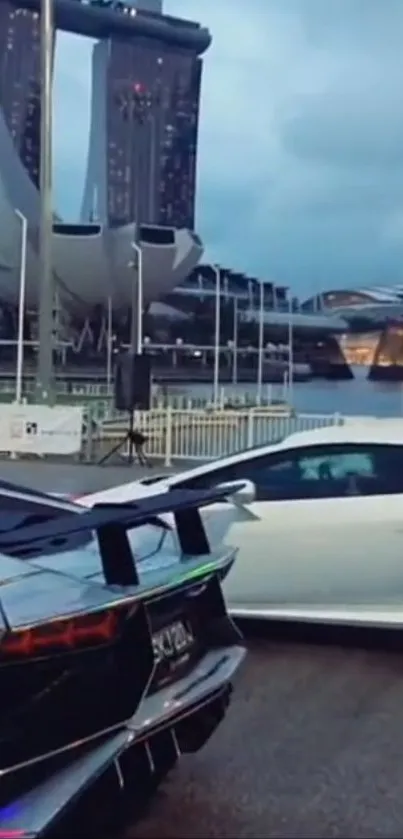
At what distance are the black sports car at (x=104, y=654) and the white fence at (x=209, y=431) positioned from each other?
660 inches

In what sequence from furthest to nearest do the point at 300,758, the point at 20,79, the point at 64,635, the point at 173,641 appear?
the point at 20,79 < the point at 300,758 < the point at 173,641 < the point at 64,635

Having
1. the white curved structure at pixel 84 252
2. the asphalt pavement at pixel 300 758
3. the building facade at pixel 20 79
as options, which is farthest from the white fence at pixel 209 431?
the building facade at pixel 20 79

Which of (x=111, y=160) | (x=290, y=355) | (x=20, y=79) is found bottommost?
(x=290, y=355)

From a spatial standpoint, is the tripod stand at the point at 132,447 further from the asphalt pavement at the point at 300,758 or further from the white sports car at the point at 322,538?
the asphalt pavement at the point at 300,758

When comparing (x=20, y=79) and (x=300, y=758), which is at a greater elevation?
(x=20, y=79)

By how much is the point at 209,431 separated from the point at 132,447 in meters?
1.41

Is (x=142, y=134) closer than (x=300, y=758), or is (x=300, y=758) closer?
(x=300, y=758)

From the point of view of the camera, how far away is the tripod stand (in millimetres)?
20859

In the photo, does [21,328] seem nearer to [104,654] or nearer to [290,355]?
[290,355]

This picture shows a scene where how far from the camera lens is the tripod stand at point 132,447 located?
2086cm

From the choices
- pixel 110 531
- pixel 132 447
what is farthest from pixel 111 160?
pixel 110 531

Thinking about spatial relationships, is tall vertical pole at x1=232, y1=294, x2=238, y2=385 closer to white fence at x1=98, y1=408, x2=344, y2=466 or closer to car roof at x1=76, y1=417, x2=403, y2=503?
white fence at x1=98, y1=408, x2=344, y2=466

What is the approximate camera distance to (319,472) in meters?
7.46

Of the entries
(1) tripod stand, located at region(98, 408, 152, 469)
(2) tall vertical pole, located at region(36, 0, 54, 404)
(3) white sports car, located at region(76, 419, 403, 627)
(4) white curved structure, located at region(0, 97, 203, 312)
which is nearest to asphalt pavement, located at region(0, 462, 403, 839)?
(3) white sports car, located at region(76, 419, 403, 627)
